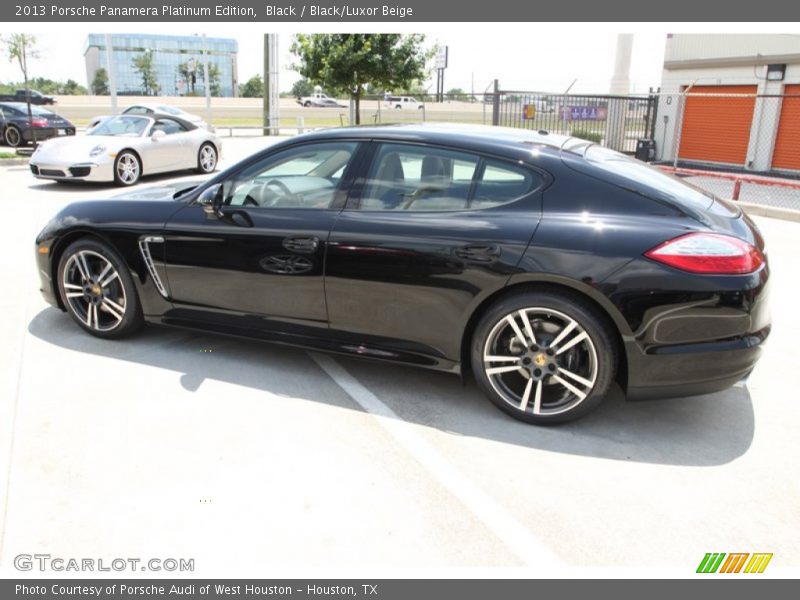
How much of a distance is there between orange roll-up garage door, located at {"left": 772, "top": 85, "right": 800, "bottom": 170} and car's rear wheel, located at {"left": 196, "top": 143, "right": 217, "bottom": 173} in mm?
13791

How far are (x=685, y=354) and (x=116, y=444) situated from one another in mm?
2890

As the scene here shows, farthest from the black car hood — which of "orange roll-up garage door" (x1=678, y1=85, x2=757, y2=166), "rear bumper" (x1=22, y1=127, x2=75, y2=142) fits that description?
"rear bumper" (x1=22, y1=127, x2=75, y2=142)

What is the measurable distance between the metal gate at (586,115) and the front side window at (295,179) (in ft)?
47.8

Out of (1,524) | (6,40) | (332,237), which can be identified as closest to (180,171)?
(6,40)

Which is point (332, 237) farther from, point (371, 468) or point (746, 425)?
point (746, 425)

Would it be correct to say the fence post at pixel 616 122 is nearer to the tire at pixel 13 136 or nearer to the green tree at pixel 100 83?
the tire at pixel 13 136

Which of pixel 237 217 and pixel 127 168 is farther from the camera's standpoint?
pixel 127 168

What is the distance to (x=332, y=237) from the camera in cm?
385

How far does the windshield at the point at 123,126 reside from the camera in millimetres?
12930

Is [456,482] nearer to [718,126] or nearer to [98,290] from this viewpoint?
[98,290]

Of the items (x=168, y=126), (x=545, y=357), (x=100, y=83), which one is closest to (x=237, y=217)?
(x=545, y=357)

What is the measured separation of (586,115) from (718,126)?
3.54m

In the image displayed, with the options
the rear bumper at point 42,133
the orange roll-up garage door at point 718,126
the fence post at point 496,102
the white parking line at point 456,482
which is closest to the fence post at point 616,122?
the orange roll-up garage door at point 718,126

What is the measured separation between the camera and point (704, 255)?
3246 mm
